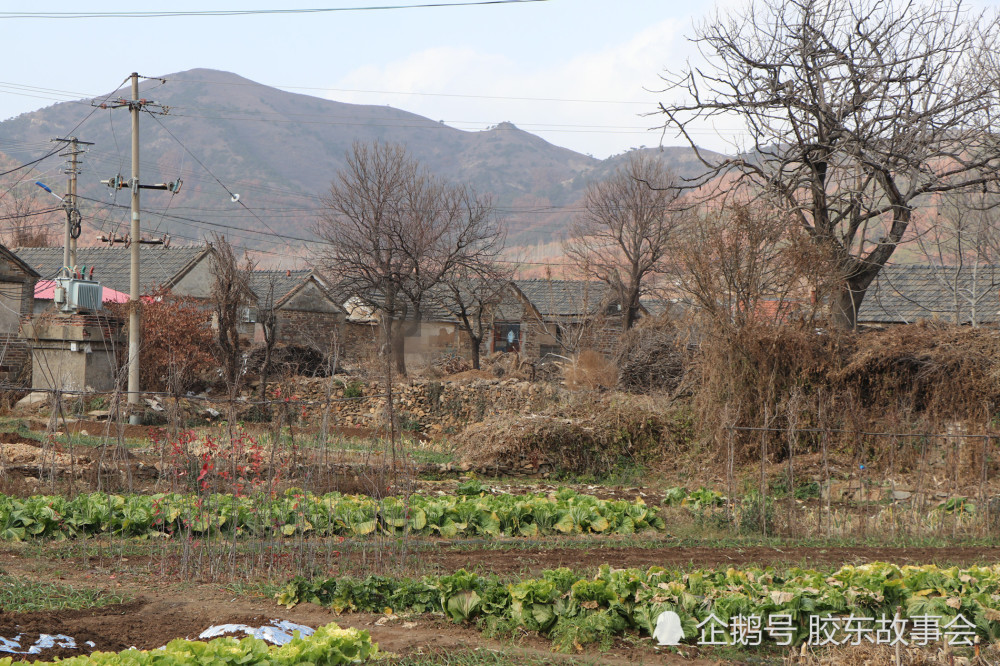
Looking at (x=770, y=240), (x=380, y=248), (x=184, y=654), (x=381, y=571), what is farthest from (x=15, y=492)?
(x=380, y=248)

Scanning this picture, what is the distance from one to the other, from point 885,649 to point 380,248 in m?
27.3

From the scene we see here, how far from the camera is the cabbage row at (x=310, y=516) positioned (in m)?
8.92

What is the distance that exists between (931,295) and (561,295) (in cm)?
1748

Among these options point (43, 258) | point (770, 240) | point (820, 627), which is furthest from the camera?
point (43, 258)

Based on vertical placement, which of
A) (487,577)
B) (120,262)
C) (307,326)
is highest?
(120,262)

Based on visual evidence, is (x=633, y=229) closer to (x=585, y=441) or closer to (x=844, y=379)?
(x=585, y=441)

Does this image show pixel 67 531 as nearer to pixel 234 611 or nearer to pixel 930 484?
pixel 234 611

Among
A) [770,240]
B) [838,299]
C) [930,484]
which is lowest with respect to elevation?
[930,484]

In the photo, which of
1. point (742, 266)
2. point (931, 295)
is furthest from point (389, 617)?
point (931, 295)

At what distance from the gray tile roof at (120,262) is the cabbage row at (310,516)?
26927 mm

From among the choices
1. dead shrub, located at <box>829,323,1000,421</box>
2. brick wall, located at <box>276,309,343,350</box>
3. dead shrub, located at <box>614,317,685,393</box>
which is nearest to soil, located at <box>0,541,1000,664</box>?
dead shrub, located at <box>829,323,1000,421</box>

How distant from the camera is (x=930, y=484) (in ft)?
43.6

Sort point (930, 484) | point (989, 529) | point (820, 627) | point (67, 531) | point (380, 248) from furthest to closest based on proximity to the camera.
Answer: point (380, 248) < point (930, 484) < point (989, 529) < point (67, 531) < point (820, 627)

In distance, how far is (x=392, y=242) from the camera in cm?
3055
